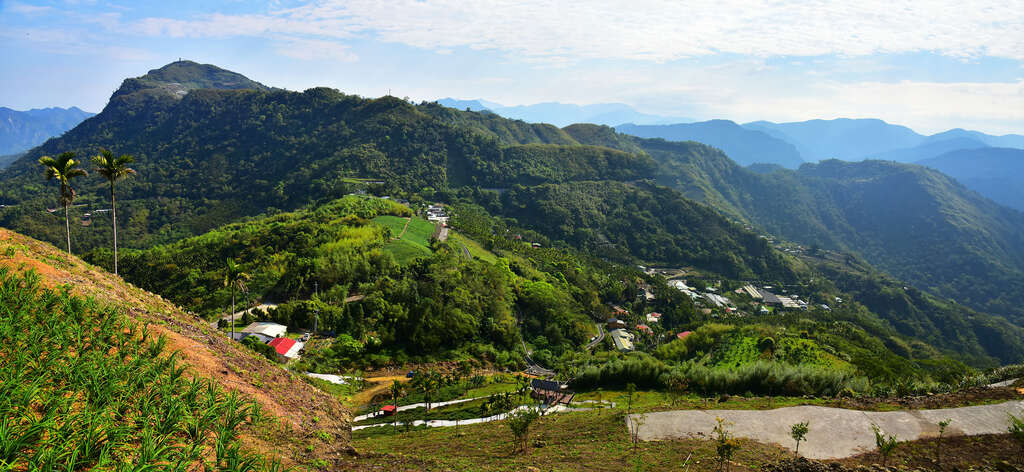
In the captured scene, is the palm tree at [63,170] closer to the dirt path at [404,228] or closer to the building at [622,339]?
the dirt path at [404,228]

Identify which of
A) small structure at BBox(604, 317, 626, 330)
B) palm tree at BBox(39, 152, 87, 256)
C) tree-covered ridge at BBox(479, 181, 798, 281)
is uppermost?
palm tree at BBox(39, 152, 87, 256)

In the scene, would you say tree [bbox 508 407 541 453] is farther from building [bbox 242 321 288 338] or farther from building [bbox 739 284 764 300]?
building [bbox 739 284 764 300]

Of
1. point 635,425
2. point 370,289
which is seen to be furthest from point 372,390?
point 635,425

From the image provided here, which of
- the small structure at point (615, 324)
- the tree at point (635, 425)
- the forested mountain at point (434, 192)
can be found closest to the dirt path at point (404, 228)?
the forested mountain at point (434, 192)

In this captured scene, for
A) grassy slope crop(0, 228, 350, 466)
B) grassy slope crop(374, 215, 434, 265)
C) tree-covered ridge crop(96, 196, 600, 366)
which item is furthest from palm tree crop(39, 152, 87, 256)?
grassy slope crop(374, 215, 434, 265)

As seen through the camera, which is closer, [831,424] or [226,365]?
[226,365]

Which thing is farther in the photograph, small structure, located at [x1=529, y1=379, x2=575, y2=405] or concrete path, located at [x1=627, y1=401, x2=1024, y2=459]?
small structure, located at [x1=529, y1=379, x2=575, y2=405]

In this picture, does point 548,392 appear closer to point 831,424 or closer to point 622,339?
point 831,424
